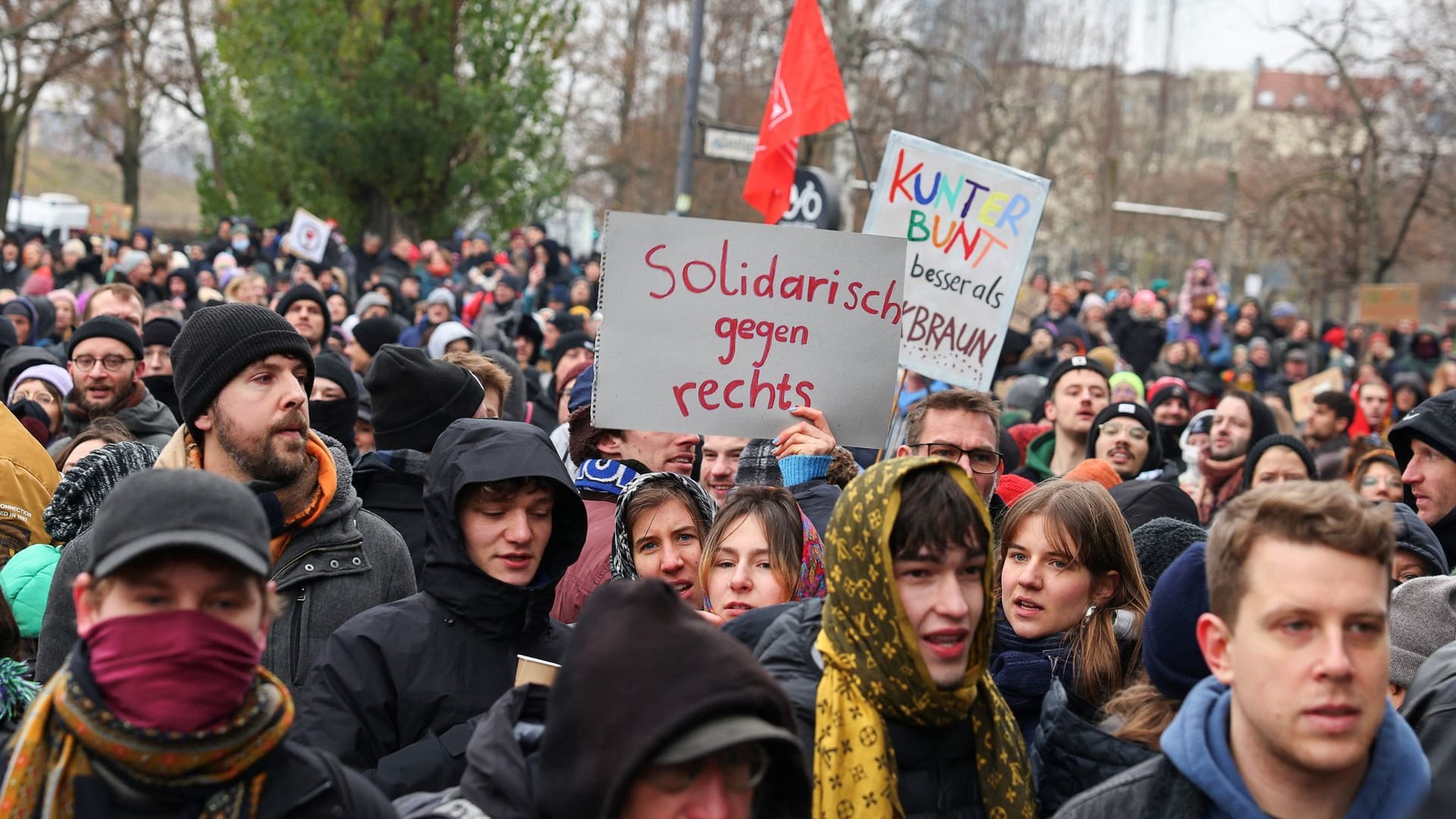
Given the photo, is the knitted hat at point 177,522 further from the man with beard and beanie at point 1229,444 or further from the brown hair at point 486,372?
the man with beard and beanie at point 1229,444

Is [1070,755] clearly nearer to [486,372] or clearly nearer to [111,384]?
[486,372]

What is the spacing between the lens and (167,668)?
2510mm

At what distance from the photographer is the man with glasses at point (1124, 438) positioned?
7566mm

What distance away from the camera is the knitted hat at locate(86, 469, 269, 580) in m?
2.55

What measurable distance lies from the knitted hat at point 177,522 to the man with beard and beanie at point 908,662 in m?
1.11

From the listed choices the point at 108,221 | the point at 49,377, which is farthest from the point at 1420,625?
the point at 108,221

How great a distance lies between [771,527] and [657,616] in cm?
182

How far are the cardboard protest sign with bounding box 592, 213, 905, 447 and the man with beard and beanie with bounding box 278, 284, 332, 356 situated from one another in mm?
4198

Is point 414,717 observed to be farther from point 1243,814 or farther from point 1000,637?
point 1243,814

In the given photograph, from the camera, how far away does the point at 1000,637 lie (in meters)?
4.08

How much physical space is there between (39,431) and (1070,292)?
12.8 m

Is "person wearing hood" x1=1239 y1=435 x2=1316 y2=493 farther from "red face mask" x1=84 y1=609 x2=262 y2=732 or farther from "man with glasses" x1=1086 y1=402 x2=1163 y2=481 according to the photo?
"red face mask" x1=84 y1=609 x2=262 y2=732

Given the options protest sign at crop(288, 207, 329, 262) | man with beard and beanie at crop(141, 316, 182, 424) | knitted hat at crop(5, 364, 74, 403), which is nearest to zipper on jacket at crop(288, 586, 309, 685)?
knitted hat at crop(5, 364, 74, 403)

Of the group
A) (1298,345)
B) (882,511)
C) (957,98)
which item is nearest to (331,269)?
(1298,345)
